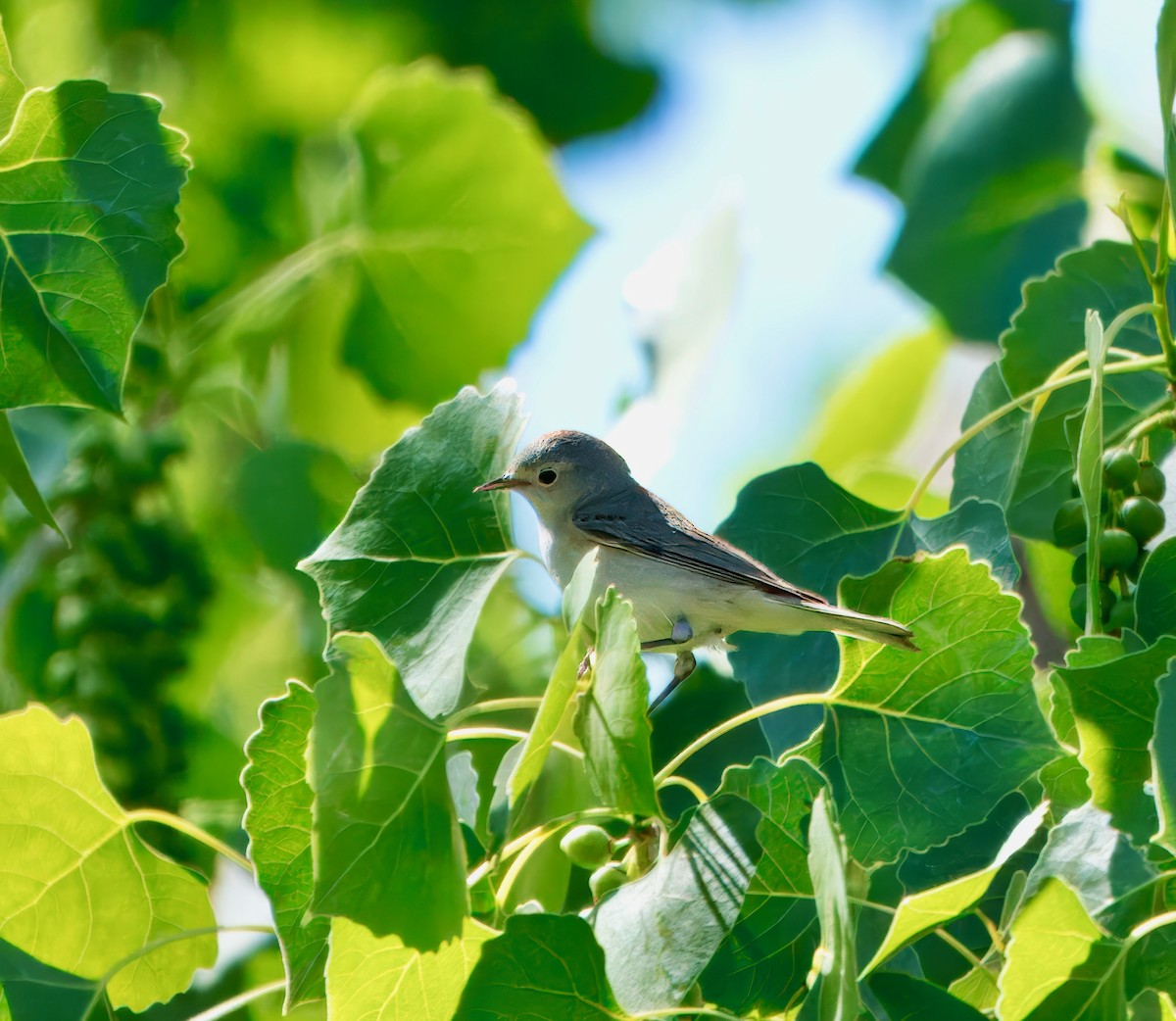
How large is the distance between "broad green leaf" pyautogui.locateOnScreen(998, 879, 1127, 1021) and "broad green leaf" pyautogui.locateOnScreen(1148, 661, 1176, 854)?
0.38ft

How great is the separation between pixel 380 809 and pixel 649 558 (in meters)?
1.09

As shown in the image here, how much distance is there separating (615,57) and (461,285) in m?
1.92

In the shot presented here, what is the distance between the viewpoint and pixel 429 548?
1.71m

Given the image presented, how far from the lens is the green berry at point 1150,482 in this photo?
1.71 m

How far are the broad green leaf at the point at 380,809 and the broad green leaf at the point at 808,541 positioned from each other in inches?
24.2

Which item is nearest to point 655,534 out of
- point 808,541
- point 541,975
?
point 808,541

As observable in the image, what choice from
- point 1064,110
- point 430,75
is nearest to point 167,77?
point 430,75

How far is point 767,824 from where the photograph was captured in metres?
1.42

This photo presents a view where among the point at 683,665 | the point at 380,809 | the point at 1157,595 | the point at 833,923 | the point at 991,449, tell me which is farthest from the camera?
the point at 683,665

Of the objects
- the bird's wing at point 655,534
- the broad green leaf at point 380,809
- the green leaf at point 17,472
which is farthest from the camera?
the bird's wing at point 655,534

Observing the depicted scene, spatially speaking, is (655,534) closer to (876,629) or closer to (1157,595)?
(876,629)

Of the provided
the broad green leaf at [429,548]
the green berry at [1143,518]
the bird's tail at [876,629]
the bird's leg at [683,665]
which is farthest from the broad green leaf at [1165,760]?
the bird's leg at [683,665]

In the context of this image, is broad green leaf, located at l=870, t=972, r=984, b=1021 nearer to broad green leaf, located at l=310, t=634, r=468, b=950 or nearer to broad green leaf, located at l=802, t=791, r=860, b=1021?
broad green leaf, located at l=802, t=791, r=860, b=1021

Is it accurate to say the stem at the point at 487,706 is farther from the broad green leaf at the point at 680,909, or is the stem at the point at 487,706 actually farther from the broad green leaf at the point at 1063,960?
the broad green leaf at the point at 1063,960
